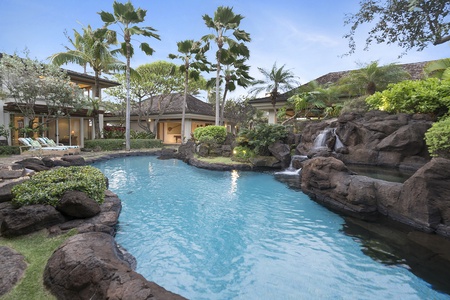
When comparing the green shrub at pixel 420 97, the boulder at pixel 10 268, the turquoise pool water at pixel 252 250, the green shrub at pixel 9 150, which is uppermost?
the green shrub at pixel 420 97

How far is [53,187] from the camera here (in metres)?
4.68

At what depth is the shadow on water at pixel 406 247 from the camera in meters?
3.91

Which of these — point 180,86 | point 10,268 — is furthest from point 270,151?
point 180,86

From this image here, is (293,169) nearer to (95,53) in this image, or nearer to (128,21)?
(128,21)

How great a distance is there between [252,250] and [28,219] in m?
4.16

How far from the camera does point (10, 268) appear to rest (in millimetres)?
2959

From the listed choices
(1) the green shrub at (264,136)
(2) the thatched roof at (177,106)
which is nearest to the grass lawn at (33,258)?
(1) the green shrub at (264,136)

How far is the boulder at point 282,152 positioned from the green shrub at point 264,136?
33cm

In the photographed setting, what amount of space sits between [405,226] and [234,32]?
60.7 feet

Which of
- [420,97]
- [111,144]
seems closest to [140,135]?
[111,144]

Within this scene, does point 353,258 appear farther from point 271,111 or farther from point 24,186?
point 271,111

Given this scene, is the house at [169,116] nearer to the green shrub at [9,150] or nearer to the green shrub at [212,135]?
the green shrub at [212,135]

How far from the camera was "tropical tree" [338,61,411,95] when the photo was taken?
14.9 meters

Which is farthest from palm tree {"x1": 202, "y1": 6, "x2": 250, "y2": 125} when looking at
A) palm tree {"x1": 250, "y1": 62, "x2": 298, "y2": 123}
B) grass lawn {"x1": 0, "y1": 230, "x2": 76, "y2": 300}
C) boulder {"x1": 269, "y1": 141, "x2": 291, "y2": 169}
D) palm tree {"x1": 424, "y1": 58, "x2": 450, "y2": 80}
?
grass lawn {"x1": 0, "y1": 230, "x2": 76, "y2": 300}
